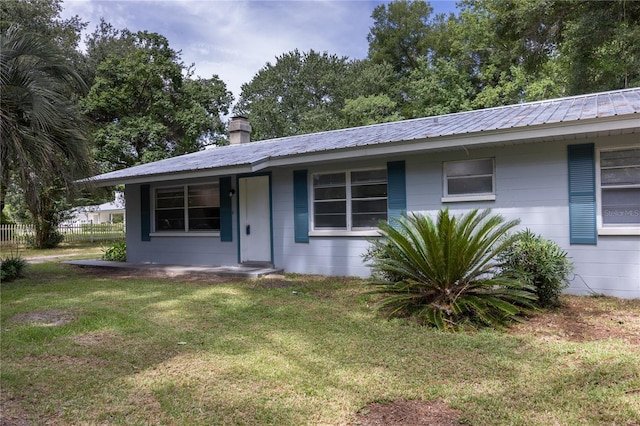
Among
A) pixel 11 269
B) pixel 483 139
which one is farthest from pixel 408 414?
pixel 11 269

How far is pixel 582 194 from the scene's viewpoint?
6.52 m

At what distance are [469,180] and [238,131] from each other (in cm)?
915

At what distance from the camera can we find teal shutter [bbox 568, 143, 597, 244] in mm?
6461

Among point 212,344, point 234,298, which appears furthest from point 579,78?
point 212,344

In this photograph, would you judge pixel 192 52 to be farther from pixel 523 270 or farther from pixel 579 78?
pixel 523 270

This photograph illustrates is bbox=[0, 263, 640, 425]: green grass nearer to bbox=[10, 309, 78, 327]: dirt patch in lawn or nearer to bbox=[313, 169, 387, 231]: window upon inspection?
bbox=[10, 309, 78, 327]: dirt patch in lawn

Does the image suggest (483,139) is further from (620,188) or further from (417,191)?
(620,188)

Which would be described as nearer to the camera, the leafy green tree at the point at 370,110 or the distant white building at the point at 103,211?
the distant white building at the point at 103,211

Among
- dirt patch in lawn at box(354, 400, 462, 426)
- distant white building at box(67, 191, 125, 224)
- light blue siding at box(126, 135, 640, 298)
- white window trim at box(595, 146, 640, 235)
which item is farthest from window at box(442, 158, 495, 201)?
distant white building at box(67, 191, 125, 224)

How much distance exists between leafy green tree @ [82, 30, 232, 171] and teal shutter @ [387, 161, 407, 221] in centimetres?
1499

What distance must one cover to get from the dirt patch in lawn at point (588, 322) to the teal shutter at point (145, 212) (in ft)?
32.1

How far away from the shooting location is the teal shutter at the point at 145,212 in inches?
460

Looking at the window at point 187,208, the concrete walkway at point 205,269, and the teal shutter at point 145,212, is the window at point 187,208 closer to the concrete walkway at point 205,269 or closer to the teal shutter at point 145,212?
the teal shutter at point 145,212

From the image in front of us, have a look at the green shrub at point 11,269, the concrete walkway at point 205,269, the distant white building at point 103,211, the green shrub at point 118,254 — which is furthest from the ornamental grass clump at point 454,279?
the distant white building at point 103,211
